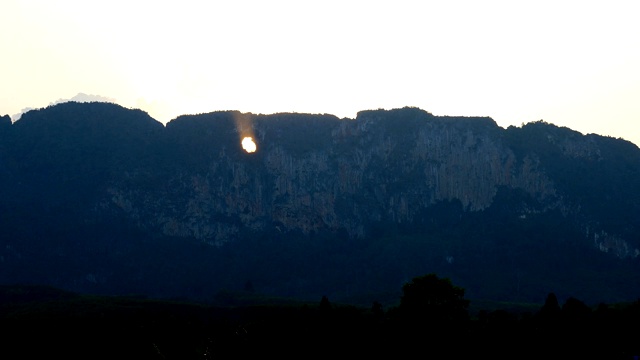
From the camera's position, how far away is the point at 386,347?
116m

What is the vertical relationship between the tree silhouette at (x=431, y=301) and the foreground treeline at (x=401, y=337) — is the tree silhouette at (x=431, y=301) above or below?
above

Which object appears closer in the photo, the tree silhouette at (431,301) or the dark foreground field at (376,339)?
the dark foreground field at (376,339)

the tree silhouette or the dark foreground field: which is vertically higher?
the tree silhouette

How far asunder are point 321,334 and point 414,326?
45.5ft

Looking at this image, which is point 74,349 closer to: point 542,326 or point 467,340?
point 467,340

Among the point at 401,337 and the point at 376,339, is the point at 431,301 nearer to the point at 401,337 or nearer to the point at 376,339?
the point at 401,337

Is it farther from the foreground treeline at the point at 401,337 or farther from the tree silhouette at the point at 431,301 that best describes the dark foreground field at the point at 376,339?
the tree silhouette at the point at 431,301

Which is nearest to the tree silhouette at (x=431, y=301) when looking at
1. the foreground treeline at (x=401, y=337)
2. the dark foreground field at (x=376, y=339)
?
the foreground treeline at (x=401, y=337)

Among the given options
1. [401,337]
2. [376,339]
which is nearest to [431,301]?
[401,337]

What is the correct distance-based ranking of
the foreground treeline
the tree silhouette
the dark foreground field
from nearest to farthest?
the dark foreground field → the foreground treeline → the tree silhouette

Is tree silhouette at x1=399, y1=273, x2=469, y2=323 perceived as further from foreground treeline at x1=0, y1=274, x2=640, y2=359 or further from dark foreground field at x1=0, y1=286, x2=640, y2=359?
A: dark foreground field at x1=0, y1=286, x2=640, y2=359

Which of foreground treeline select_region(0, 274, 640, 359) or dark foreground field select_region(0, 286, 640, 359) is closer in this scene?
dark foreground field select_region(0, 286, 640, 359)

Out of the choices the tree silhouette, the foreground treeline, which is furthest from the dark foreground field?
the tree silhouette

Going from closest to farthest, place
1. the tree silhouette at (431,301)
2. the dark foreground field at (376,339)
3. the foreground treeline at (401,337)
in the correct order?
the dark foreground field at (376,339) < the foreground treeline at (401,337) < the tree silhouette at (431,301)
